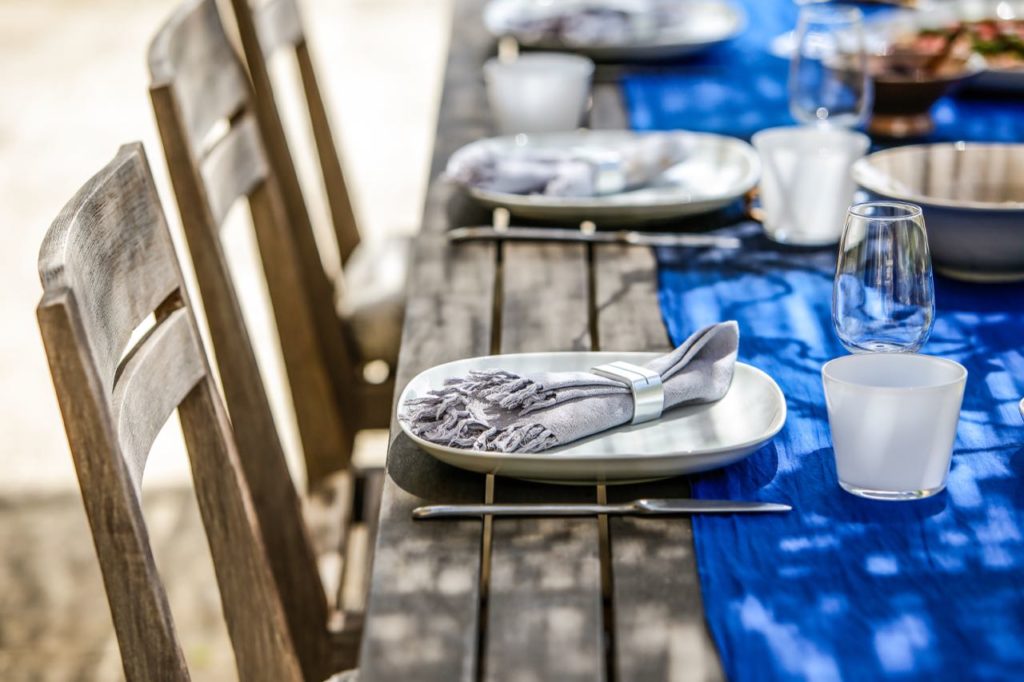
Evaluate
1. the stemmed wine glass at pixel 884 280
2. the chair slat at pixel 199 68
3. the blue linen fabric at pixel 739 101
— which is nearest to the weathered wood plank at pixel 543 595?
the stemmed wine glass at pixel 884 280

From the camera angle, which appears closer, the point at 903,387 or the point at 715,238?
the point at 903,387

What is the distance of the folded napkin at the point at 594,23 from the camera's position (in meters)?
2.21

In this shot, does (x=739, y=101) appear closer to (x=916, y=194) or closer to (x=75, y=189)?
(x=916, y=194)

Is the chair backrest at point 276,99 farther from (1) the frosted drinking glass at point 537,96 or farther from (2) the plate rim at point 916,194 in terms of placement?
(2) the plate rim at point 916,194

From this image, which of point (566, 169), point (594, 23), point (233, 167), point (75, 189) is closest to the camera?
point (566, 169)

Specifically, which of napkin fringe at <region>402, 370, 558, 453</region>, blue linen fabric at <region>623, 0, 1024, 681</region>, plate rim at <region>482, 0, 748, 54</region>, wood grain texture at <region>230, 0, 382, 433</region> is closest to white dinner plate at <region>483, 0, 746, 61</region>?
plate rim at <region>482, 0, 748, 54</region>

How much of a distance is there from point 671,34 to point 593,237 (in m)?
0.92

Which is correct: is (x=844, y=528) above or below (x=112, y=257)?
below

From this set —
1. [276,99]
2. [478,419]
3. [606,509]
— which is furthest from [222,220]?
[606,509]

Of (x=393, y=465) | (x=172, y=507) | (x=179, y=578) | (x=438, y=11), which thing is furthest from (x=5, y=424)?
(x=438, y=11)

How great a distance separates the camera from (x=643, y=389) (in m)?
0.99

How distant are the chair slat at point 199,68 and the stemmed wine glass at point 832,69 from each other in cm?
72

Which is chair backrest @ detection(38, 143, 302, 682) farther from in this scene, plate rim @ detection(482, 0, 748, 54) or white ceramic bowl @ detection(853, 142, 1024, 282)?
plate rim @ detection(482, 0, 748, 54)

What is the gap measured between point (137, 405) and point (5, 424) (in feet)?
6.81
